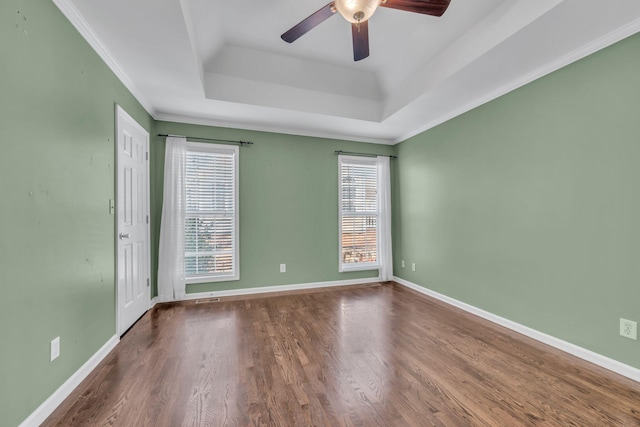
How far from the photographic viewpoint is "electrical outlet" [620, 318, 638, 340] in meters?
1.89

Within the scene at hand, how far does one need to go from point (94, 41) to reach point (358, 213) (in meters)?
3.73

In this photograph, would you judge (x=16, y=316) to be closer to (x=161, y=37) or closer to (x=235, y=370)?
(x=235, y=370)

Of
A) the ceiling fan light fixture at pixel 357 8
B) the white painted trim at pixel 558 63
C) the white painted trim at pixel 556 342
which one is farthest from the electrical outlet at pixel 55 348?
the white painted trim at pixel 558 63

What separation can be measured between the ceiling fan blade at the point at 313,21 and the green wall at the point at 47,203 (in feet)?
4.91

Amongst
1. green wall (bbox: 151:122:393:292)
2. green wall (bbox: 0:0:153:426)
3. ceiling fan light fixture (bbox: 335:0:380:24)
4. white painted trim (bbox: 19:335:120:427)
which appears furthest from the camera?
green wall (bbox: 151:122:393:292)

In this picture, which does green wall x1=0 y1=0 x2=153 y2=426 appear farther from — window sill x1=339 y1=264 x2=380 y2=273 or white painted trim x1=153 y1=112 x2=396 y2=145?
window sill x1=339 y1=264 x2=380 y2=273

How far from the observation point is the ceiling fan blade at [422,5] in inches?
68.2

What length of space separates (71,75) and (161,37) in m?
0.68

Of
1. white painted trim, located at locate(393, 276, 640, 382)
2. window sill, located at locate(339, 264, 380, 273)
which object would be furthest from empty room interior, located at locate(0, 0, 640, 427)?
window sill, located at locate(339, 264, 380, 273)

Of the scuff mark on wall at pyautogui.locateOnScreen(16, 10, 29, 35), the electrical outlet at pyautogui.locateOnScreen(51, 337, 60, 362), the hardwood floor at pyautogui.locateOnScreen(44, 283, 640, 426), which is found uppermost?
the scuff mark on wall at pyautogui.locateOnScreen(16, 10, 29, 35)

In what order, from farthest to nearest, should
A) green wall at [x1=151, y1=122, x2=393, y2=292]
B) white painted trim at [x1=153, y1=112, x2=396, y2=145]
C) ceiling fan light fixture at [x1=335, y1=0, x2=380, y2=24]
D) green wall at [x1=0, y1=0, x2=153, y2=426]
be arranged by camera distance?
1. green wall at [x1=151, y1=122, x2=393, y2=292]
2. white painted trim at [x1=153, y1=112, x2=396, y2=145]
3. ceiling fan light fixture at [x1=335, y1=0, x2=380, y2=24]
4. green wall at [x1=0, y1=0, x2=153, y2=426]

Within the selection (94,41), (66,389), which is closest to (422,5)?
(94,41)

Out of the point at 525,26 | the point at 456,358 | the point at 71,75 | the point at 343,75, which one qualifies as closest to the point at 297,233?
the point at 343,75

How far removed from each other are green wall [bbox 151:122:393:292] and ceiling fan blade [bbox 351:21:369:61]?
2.12m
